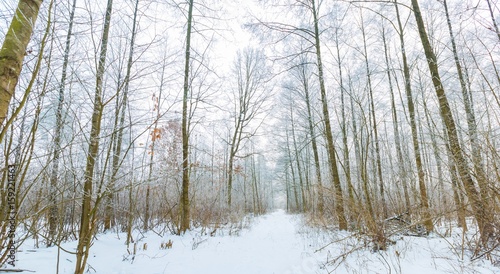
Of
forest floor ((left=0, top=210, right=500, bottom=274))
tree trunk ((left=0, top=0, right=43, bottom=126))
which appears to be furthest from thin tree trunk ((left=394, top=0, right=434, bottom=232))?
tree trunk ((left=0, top=0, right=43, bottom=126))

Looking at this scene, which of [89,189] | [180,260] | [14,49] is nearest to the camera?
[14,49]

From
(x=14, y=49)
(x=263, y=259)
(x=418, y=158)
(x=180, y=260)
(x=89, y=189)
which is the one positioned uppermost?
(x=14, y=49)

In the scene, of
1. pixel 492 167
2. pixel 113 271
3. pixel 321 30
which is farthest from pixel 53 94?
pixel 321 30

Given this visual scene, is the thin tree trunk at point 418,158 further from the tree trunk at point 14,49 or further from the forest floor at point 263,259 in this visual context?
the tree trunk at point 14,49

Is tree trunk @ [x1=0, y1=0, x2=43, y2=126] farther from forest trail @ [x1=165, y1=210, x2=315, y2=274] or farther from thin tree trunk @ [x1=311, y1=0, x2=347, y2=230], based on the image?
thin tree trunk @ [x1=311, y1=0, x2=347, y2=230]

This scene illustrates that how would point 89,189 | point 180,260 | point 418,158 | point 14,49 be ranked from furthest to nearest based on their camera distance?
point 418,158
point 180,260
point 89,189
point 14,49

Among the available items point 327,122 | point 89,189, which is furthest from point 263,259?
Answer: point 327,122

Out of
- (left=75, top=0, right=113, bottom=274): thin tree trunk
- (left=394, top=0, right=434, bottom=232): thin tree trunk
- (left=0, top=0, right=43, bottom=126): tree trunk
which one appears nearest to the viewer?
(left=0, top=0, right=43, bottom=126): tree trunk

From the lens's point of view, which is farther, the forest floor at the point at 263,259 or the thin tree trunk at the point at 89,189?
the forest floor at the point at 263,259

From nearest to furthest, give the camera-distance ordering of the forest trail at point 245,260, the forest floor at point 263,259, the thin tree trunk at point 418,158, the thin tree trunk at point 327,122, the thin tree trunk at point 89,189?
1. the thin tree trunk at point 89,189
2. the forest floor at point 263,259
3. the forest trail at point 245,260
4. the thin tree trunk at point 418,158
5. the thin tree trunk at point 327,122

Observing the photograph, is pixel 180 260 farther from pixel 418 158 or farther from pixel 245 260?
pixel 418 158

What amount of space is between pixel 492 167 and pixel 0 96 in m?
4.51

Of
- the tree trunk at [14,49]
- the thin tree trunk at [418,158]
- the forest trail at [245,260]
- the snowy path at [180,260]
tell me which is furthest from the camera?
the thin tree trunk at [418,158]

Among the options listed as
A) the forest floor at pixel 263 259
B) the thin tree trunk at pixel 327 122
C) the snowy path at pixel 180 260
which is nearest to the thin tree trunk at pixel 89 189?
the forest floor at pixel 263 259
